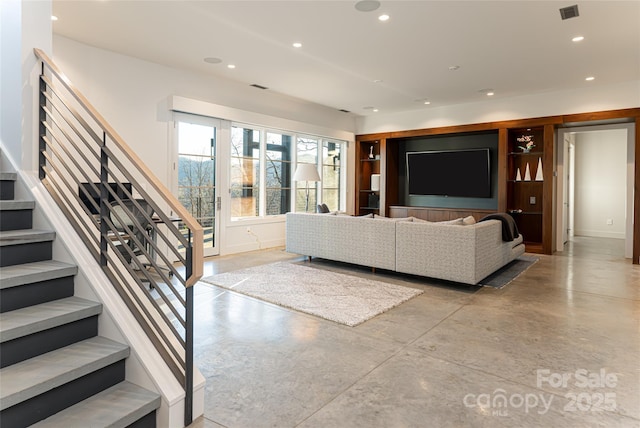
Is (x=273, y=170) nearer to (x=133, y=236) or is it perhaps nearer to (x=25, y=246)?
(x=25, y=246)

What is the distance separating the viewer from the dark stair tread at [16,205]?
6.56ft

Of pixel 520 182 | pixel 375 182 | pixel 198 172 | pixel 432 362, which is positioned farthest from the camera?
pixel 375 182

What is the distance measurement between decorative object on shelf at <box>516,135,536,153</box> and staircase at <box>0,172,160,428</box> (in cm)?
713

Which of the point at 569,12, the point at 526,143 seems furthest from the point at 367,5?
the point at 526,143

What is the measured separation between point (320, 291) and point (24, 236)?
103 inches

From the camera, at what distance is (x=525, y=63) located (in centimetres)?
497

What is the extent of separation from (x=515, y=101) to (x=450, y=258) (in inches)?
163

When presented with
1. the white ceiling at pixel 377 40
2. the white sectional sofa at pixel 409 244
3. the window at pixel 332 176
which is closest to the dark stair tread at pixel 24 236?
the white ceiling at pixel 377 40

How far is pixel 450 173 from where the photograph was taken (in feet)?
25.5

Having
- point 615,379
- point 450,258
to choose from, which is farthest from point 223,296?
point 615,379

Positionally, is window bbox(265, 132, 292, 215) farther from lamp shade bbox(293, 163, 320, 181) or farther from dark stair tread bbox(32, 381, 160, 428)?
dark stair tread bbox(32, 381, 160, 428)

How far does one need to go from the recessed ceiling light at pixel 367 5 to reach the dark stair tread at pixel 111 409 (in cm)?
330

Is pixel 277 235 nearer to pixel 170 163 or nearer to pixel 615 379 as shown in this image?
pixel 170 163

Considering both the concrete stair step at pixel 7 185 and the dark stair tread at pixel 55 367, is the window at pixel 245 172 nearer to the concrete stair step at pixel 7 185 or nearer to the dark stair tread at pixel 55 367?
the concrete stair step at pixel 7 185
